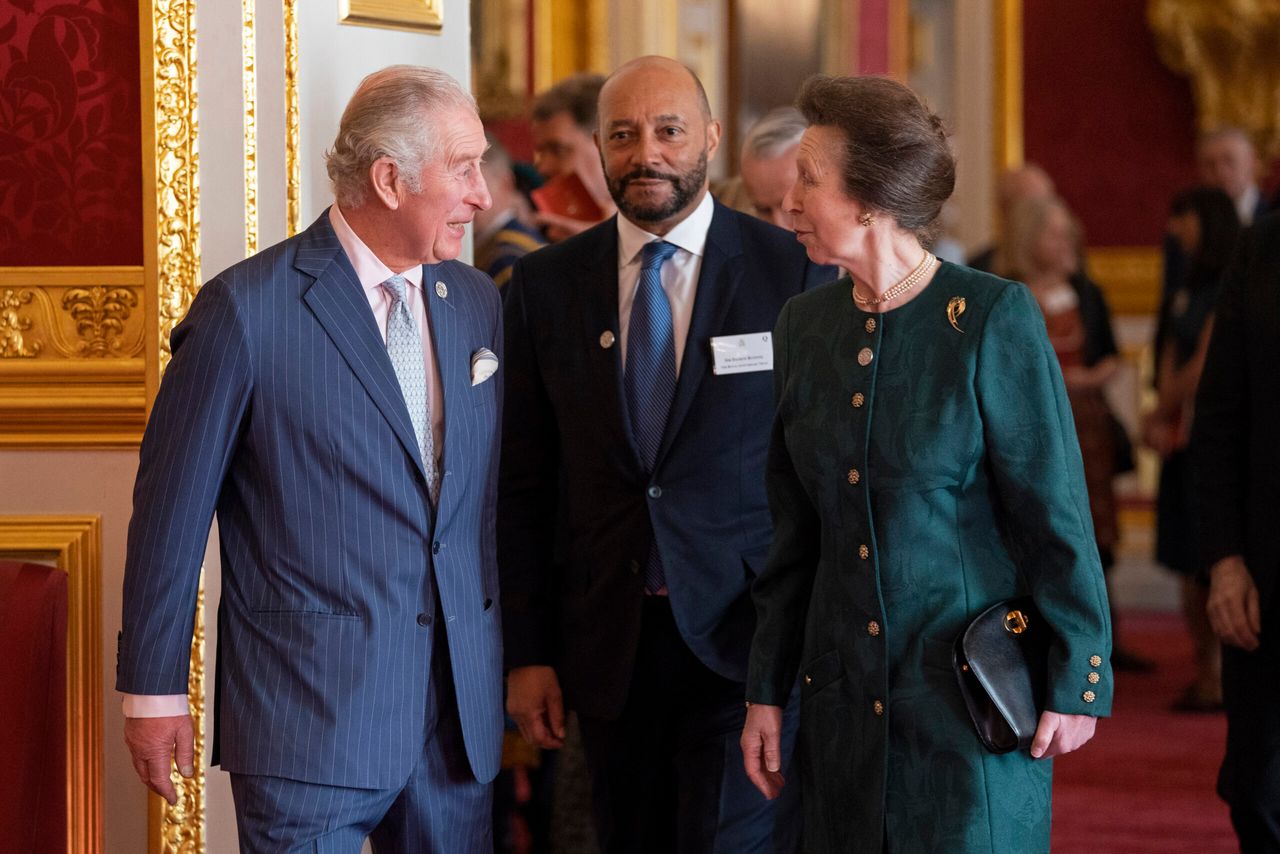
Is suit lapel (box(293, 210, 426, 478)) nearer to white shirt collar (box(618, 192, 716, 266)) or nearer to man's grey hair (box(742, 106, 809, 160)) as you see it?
white shirt collar (box(618, 192, 716, 266))

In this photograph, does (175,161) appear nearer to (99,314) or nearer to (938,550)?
(99,314)

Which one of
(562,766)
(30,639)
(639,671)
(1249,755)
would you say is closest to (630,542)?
(639,671)

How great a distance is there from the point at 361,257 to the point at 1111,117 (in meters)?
7.22

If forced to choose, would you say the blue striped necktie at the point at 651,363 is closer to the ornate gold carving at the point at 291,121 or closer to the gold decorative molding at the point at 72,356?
the ornate gold carving at the point at 291,121

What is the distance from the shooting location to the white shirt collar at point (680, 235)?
2756 millimetres

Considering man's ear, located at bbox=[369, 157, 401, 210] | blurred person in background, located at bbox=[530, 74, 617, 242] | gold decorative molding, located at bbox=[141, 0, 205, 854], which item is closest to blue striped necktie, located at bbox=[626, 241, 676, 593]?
man's ear, located at bbox=[369, 157, 401, 210]

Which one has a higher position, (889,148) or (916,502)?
(889,148)

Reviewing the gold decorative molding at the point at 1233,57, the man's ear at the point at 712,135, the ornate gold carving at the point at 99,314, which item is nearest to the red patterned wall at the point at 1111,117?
the gold decorative molding at the point at 1233,57

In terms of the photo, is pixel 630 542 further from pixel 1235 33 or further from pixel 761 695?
pixel 1235 33

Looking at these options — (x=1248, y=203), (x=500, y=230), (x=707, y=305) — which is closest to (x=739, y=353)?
(x=707, y=305)

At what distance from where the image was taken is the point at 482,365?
7.79ft

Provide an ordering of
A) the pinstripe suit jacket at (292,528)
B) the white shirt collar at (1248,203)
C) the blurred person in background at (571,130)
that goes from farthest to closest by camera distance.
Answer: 1. the white shirt collar at (1248,203)
2. the blurred person in background at (571,130)
3. the pinstripe suit jacket at (292,528)

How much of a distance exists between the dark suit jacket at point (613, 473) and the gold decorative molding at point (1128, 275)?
619 centimetres

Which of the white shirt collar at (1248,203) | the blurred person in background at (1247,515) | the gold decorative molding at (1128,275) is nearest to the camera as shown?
the blurred person in background at (1247,515)
